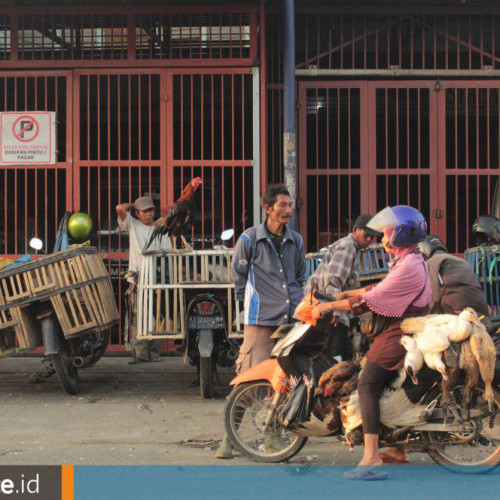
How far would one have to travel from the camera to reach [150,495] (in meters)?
4.75

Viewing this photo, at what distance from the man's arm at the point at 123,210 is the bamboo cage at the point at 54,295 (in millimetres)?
1268

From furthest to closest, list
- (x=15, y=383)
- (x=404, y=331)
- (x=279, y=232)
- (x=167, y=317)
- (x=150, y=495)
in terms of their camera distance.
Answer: (x=15, y=383), (x=167, y=317), (x=279, y=232), (x=404, y=331), (x=150, y=495)

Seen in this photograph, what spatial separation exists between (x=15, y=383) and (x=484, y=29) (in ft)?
21.8

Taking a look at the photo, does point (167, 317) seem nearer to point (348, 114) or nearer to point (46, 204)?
point (46, 204)

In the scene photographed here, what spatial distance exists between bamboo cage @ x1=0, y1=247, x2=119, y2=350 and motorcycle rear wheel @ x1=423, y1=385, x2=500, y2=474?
11.8 ft

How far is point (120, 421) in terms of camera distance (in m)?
6.95

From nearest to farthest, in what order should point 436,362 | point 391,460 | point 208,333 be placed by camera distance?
point 436,362 < point 391,460 < point 208,333

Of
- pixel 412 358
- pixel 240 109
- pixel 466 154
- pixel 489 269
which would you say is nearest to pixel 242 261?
pixel 412 358

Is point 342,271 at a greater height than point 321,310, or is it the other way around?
point 342,271

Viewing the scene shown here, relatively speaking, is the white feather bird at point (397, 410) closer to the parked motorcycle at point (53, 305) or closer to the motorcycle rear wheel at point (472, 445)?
the motorcycle rear wheel at point (472, 445)

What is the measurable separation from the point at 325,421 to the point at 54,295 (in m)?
3.31

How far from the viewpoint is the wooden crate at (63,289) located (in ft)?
25.0

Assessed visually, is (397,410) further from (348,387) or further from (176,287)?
(176,287)

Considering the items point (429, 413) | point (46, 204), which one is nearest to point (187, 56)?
point (46, 204)
